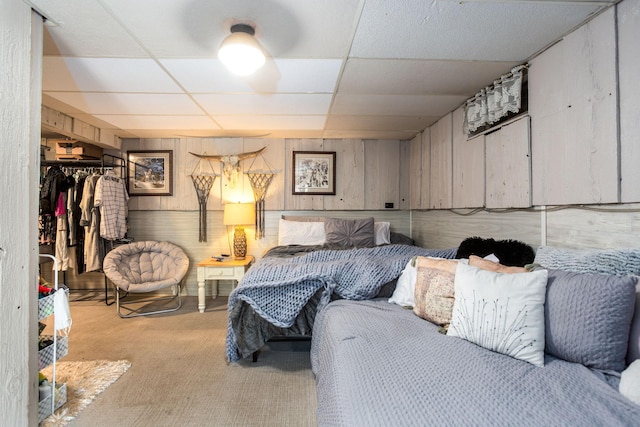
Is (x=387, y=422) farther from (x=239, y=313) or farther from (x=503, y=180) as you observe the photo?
(x=503, y=180)

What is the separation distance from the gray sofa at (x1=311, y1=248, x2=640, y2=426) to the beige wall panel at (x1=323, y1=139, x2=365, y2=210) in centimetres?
282

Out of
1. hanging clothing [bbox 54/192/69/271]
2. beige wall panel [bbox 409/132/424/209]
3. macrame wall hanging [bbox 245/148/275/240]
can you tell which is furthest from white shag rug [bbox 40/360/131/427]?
beige wall panel [bbox 409/132/424/209]

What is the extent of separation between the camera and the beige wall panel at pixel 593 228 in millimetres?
1448

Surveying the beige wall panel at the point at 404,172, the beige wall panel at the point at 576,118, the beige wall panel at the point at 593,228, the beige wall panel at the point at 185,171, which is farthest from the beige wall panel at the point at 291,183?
the beige wall panel at the point at 593,228

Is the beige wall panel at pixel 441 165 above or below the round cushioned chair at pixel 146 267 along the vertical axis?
above

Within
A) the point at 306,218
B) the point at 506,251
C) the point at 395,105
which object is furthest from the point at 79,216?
the point at 506,251

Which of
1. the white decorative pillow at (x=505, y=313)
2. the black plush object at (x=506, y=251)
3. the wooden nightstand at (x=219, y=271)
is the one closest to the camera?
the white decorative pillow at (x=505, y=313)

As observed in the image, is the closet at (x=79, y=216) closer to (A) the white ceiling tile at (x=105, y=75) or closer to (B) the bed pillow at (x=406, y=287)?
(A) the white ceiling tile at (x=105, y=75)

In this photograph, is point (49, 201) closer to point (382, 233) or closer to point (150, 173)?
point (150, 173)

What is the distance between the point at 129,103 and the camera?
2.84 m

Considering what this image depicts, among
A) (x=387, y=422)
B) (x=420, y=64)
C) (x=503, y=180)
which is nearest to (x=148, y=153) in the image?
(x=420, y=64)

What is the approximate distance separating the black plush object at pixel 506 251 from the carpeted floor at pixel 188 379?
1.41 meters

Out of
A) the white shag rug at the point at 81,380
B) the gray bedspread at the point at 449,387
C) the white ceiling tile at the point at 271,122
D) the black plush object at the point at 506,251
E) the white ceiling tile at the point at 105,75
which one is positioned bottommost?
the white shag rug at the point at 81,380

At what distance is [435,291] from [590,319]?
63 centimetres
